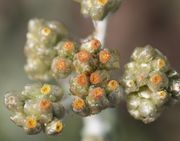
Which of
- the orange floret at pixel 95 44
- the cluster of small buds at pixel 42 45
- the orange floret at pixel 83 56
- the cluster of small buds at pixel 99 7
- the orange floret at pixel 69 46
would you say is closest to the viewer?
the orange floret at pixel 83 56

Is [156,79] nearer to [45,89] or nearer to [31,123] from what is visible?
[45,89]

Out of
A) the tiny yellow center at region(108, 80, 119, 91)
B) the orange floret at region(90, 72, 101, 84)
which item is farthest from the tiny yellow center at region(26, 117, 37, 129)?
the tiny yellow center at region(108, 80, 119, 91)

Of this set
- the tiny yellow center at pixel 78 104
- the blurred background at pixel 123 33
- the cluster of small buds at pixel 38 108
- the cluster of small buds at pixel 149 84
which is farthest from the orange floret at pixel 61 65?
the blurred background at pixel 123 33

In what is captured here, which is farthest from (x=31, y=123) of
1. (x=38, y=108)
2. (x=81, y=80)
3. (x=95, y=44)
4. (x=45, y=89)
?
(x=95, y=44)

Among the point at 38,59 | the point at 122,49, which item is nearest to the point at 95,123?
the point at 38,59

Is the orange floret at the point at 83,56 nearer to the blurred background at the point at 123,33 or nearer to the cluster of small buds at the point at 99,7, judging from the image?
the cluster of small buds at the point at 99,7

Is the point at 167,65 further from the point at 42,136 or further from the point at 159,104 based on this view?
the point at 42,136

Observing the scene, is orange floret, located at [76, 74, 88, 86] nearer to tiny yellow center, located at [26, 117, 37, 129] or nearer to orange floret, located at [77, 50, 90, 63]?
orange floret, located at [77, 50, 90, 63]

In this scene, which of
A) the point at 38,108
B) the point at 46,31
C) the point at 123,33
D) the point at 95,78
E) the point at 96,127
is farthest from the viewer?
the point at 123,33
